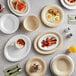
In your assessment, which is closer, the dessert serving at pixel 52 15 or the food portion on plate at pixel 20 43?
the food portion on plate at pixel 20 43

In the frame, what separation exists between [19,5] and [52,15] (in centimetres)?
28

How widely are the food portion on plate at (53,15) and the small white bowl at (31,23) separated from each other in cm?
12

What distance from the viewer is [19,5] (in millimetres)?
1251

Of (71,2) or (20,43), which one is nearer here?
(20,43)

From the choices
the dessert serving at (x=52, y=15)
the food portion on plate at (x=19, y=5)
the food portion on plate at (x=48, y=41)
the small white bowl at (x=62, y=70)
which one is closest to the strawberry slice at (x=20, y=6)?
the food portion on plate at (x=19, y=5)

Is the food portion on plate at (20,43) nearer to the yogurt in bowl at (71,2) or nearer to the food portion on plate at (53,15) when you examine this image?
the food portion on plate at (53,15)

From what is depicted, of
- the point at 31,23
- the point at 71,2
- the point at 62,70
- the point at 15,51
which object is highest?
the point at 71,2

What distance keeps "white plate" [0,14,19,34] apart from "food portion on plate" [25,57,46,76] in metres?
0.27

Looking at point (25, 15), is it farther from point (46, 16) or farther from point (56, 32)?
point (56, 32)

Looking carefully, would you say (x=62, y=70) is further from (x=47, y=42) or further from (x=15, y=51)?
→ (x=15, y=51)

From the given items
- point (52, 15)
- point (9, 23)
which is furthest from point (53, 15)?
point (9, 23)

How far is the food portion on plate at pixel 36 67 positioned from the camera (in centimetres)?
124

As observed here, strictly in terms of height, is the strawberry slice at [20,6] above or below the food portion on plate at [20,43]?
above

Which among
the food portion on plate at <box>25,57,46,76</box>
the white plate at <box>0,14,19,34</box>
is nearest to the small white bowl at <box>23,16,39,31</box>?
the white plate at <box>0,14,19,34</box>
